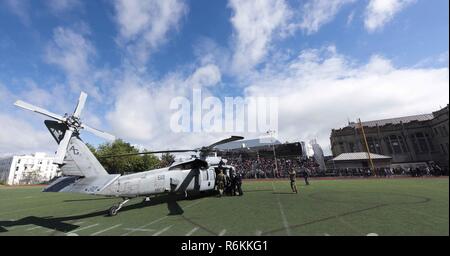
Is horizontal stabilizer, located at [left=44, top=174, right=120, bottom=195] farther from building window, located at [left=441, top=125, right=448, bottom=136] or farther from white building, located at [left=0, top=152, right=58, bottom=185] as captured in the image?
white building, located at [left=0, top=152, right=58, bottom=185]

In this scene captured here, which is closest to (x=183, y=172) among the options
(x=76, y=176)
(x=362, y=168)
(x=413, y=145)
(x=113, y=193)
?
(x=113, y=193)

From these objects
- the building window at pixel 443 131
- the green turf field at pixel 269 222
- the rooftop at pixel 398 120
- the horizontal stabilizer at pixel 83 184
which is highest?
the rooftop at pixel 398 120

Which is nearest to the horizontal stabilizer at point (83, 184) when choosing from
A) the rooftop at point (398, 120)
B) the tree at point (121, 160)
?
the tree at point (121, 160)

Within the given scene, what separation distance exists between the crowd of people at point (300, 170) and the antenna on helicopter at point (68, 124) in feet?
79.3

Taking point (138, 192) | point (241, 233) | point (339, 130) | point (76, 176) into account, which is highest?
point (339, 130)

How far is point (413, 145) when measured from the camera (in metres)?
44.9

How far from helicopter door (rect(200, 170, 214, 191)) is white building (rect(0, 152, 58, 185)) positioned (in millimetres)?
119751

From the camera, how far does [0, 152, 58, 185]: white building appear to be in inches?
3967

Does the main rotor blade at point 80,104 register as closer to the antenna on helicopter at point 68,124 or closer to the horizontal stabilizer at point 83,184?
the antenna on helicopter at point 68,124

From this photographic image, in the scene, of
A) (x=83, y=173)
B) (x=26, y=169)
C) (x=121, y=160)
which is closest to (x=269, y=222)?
(x=83, y=173)

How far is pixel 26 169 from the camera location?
10706 centimetres

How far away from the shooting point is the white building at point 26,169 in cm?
10075
